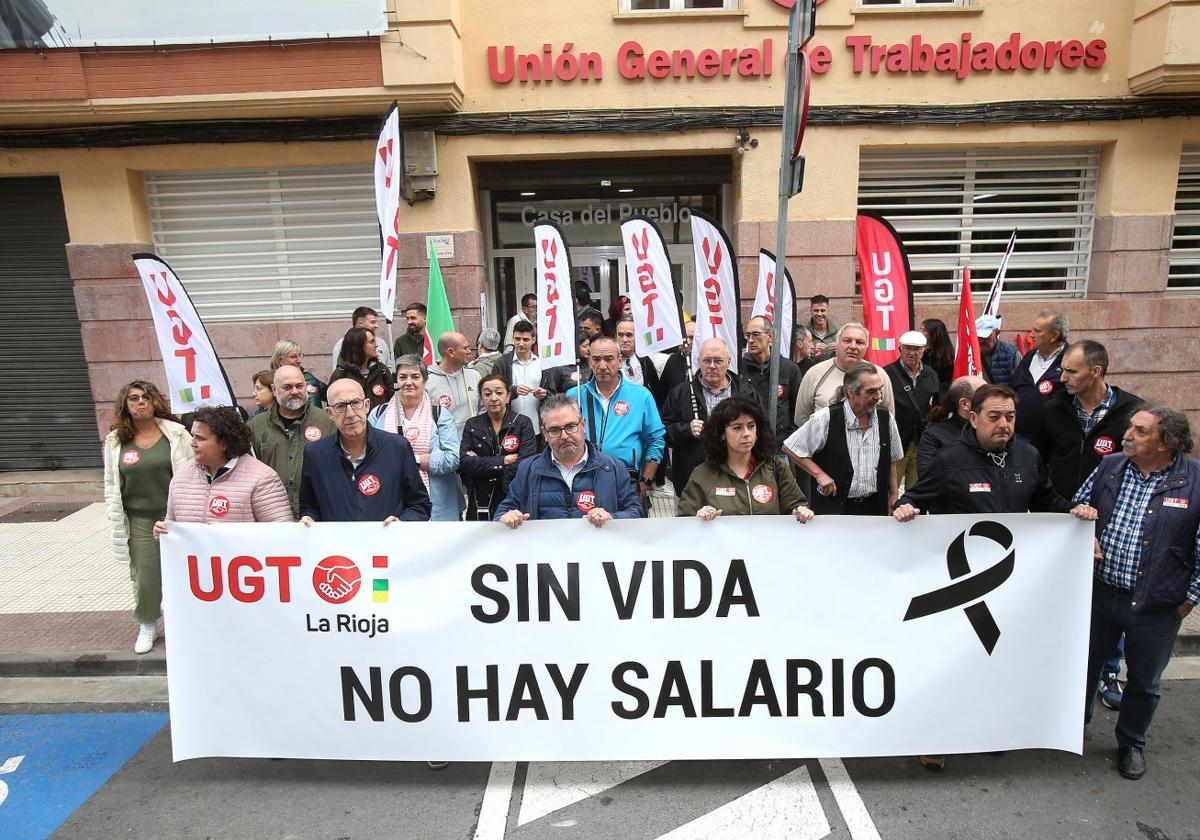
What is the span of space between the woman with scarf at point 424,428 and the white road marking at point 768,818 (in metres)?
2.62

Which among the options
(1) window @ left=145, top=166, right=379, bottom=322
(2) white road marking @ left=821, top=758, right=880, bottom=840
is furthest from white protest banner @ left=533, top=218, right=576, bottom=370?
(1) window @ left=145, top=166, right=379, bottom=322

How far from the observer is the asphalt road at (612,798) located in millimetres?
3318

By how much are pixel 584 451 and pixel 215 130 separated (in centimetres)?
768

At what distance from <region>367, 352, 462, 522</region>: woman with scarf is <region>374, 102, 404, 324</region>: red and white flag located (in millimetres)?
1239

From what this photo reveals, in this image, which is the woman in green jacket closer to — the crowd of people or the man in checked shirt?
the crowd of people

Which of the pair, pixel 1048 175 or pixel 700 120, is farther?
pixel 1048 175

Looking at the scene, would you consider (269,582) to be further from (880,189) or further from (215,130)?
(880,189)

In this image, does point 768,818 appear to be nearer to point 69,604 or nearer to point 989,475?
point 989,475

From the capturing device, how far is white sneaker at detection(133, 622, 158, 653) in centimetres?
508

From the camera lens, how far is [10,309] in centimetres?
990

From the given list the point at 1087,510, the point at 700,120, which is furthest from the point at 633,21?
the point at 1087,510

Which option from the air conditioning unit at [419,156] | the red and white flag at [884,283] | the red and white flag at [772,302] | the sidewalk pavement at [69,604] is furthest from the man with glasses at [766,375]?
the air conditioning unit at [419,156]

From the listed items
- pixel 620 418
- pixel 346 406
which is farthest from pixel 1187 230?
pixel 346 406

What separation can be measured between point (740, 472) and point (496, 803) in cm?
199
